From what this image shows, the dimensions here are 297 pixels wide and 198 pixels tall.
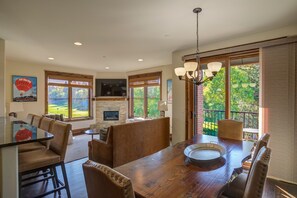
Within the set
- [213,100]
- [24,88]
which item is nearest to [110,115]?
[24,88]

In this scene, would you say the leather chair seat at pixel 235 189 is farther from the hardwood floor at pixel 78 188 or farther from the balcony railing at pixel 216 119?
the balcony railing at pixel 216 119

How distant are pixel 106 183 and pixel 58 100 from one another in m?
6.30

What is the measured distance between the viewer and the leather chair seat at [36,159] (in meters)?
1.75

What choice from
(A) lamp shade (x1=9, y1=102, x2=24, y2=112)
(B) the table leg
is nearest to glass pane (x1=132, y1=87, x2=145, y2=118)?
(A) lamp shade (x1=9, y1=102, x2=24, y2=112)

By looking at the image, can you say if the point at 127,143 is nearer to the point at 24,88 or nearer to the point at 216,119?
the point at 216,119

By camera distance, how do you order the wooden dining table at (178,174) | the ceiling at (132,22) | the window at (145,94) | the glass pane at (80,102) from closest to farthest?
the wooden dining table at (178,174)
the ceiling at (132,22)
the window at (145,94)
the glass pane at (80,102)

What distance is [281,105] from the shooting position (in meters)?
2.74

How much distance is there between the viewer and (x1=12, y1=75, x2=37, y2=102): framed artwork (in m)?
5.20

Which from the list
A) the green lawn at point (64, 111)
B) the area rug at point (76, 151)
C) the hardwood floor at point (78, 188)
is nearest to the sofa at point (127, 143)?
the hardwood floor at point (78, 188)

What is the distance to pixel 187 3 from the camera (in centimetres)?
203

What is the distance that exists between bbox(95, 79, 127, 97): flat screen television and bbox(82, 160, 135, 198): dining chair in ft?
21.4

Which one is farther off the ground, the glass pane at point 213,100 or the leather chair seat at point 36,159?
the glass pane at point 213,100

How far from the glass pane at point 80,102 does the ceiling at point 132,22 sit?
9.94 feet

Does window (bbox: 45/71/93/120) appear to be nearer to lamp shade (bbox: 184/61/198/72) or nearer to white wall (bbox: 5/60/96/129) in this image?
white wall (bbox: 5/60/96/129)
